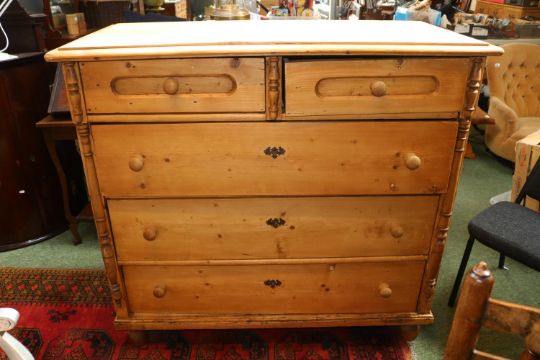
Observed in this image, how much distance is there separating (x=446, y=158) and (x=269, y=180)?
61 cm

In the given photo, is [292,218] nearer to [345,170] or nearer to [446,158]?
[345,170]

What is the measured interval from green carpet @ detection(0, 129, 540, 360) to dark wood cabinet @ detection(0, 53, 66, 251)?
0.11 meters

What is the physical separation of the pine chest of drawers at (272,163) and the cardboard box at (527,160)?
1129mm

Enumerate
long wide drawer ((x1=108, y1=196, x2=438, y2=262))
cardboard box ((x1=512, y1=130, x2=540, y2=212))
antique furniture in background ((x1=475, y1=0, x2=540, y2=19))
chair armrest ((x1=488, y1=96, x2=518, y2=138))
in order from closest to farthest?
long wide drawer ((x1=108, y1=196, x2=438, y2=262)) → cardboard box ((x1=512, y1=130, x2=540, y2=212)) → chair armrest ((x1=488, y1=96, x2=518, y2=138)) → antique furniture in background ((x1=475, y1=0, x2=540, y2=19))

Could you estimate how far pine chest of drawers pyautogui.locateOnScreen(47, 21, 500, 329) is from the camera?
51.3 inches

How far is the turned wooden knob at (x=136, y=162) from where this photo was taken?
1404 mm

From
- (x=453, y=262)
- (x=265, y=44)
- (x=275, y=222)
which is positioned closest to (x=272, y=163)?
(x=275, y=222)

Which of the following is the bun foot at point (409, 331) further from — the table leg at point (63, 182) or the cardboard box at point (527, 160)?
the table leg at point (63, 182)

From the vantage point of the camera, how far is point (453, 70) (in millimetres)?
1319

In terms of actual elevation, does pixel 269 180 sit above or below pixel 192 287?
above

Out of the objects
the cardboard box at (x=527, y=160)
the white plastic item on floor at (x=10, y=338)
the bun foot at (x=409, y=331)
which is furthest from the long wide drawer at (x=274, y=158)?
the cardboard box at (x=527, y=160)

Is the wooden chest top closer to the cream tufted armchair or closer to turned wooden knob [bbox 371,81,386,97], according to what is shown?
turned wooden knob [bbox 371,81,386,97]

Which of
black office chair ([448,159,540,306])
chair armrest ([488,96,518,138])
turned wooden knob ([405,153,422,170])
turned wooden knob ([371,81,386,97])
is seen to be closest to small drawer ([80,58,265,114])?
turned wooden knob ([371,81,386,97])

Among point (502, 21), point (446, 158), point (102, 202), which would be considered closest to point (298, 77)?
point (446, 158)
